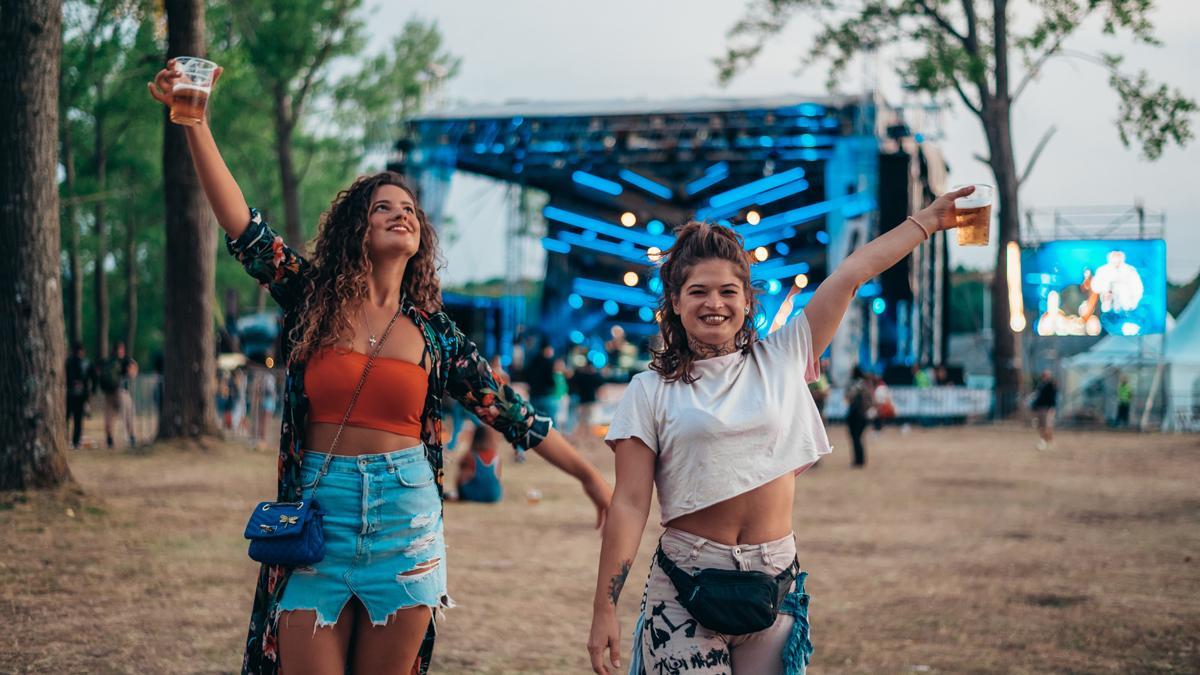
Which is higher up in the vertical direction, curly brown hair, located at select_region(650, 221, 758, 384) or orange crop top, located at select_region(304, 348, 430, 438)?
curly brown hair, located at select_region(650, 221, 758, 384)

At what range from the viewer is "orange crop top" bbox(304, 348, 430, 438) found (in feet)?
10.4

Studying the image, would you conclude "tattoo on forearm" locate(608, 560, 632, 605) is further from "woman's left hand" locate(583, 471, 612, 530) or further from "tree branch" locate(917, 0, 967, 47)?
"tree branch" locate(917, 0, 967, 47)

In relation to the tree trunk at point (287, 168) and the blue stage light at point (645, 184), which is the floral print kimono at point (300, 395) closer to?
the tree trunk at point (287, 168)

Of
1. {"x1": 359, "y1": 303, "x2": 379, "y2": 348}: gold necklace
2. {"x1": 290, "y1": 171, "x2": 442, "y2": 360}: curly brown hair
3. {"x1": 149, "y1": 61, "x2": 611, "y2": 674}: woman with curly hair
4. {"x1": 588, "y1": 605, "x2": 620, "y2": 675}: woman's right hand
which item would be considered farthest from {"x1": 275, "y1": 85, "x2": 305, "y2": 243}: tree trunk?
{"x1": 588, "y1": 605, "x2": 620, "y2": 675}: woman's right hand

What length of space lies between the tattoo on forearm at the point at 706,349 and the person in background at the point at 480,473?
9.44m

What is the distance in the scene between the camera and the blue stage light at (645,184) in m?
32.4

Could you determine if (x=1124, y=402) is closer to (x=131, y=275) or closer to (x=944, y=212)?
(x=131, y=275)

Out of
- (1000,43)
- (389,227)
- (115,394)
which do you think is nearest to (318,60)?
(115,394)

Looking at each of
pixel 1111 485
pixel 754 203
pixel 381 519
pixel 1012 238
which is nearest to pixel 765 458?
pixel 381 519

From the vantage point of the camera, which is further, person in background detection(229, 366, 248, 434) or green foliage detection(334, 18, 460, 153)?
green foliage detection(334, 18, 460, 153)

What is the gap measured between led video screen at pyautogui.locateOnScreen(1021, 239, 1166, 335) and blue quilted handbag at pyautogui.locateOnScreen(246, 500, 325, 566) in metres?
25.3

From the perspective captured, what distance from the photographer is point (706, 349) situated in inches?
122

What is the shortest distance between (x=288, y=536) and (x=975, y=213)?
1.97 meters

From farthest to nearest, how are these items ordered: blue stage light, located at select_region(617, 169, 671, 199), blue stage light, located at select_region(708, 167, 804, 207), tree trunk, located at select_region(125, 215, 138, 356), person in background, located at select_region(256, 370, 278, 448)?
1. tree trunk, located at select_region(125, 215, 138, 356)
2. blue stage light, located at select_region(617, 169, 671, 199)
3. blue stage light, located at select_region(708, 167, 804, 207)
4. person in background, located at select_region(256, 370, 278, 448)
